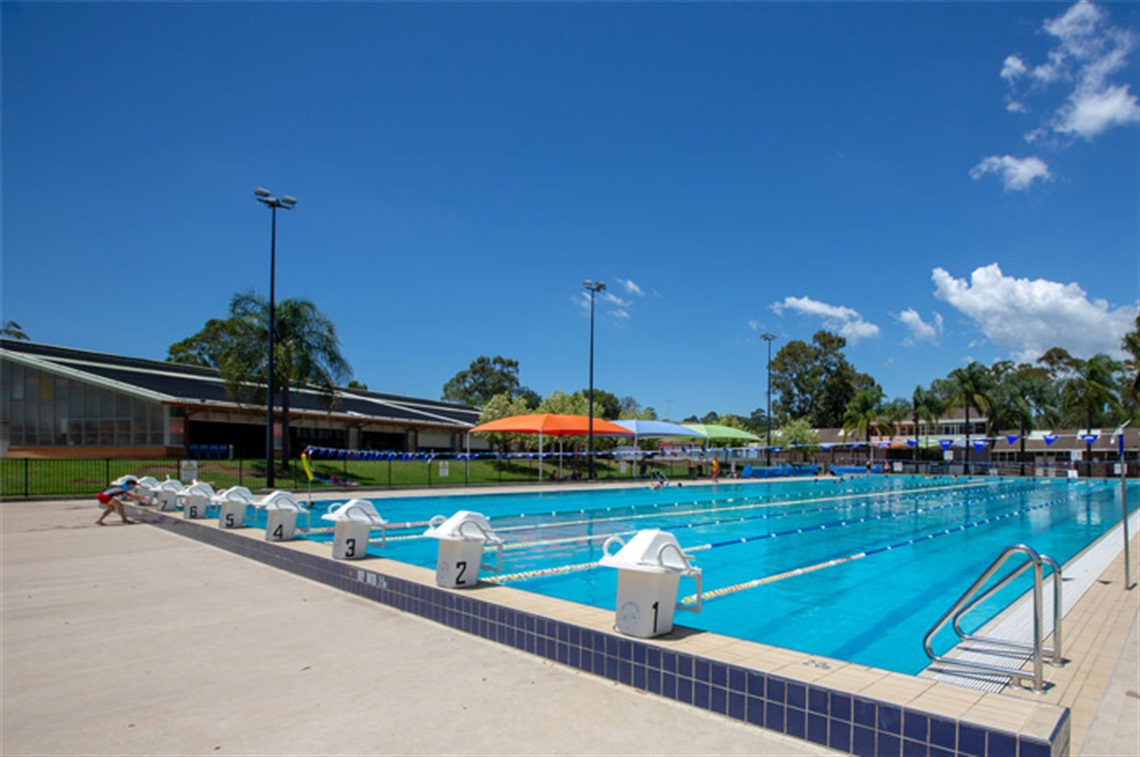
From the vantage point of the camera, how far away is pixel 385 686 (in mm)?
4215

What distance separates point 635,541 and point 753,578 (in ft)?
17.4

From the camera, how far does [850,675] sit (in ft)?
12.1

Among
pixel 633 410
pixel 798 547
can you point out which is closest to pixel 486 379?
pixel 633 410

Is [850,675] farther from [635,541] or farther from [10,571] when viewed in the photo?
[10,571]

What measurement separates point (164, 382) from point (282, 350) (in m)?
8.99

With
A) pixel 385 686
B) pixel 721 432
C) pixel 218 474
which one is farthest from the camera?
pixel 721 432

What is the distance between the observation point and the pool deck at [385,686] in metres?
3.41

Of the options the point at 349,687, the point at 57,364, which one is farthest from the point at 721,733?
the point at 57,364

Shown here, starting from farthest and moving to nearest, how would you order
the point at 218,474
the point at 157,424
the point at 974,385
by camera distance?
1. the point at 974,385
2. the point at 157,424
3. the point at 218,474

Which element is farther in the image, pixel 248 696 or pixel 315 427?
pixel 315 427

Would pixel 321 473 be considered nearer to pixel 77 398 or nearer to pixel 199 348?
pixel 77 398

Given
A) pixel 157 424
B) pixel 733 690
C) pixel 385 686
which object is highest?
pixel 157 424

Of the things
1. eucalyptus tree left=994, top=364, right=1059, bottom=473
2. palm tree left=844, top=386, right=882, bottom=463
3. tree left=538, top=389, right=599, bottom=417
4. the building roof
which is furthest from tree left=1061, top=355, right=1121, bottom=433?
the building roof

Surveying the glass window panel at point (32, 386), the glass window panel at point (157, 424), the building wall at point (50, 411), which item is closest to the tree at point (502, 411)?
the building wall at point (50, 411)
